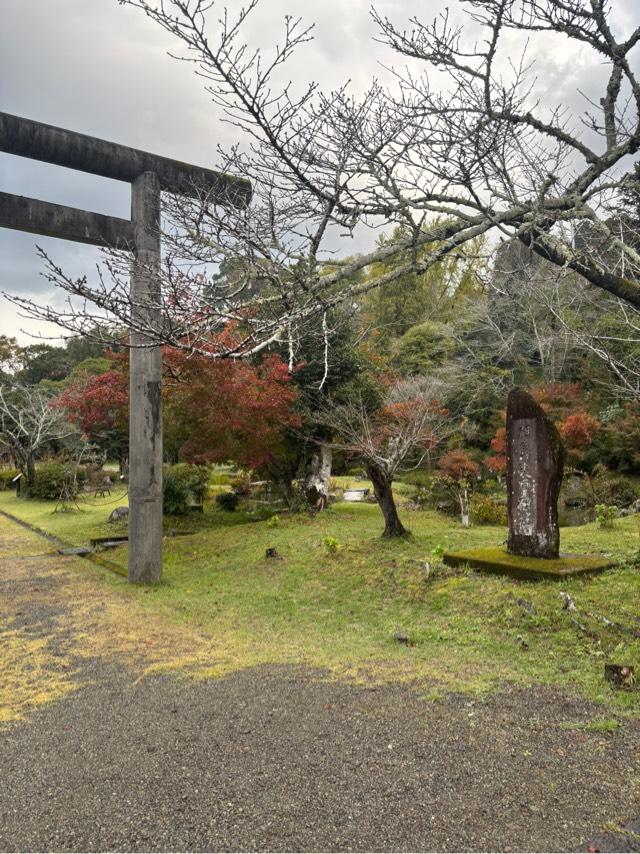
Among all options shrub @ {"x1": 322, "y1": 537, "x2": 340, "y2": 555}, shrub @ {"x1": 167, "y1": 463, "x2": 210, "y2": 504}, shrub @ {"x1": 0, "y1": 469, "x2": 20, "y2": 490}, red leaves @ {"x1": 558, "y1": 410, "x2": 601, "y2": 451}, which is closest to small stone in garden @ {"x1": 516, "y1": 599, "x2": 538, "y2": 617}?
shrub @ {"x1": 322, "y1": 537, "x2": 340, "y2": 555}

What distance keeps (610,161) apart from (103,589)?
24.3ft

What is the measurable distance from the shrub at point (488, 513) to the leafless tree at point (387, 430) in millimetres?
1703

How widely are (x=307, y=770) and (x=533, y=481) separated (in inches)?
191

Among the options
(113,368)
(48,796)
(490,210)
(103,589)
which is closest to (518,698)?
(48,796)

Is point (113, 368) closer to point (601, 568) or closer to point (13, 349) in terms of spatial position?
point (601, 568)

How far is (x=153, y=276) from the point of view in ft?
12.1

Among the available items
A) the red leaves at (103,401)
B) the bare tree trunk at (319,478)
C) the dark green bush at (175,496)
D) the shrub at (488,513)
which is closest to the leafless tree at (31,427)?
the dark green bush at (175,496)

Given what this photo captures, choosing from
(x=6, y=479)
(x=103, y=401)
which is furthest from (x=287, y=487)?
(x=6, y=479)

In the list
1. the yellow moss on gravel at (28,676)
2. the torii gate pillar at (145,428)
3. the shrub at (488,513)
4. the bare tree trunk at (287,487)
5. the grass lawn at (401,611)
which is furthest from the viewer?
the bare tree trunk at (287,487)

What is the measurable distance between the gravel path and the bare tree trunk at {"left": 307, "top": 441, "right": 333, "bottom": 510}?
33.1 feet

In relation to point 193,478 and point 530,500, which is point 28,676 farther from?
point 193,478

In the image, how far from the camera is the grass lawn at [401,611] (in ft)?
15.2

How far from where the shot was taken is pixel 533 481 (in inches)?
278

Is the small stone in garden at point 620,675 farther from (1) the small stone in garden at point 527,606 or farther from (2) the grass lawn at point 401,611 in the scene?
(1) the small stone in garden at point 527,606
